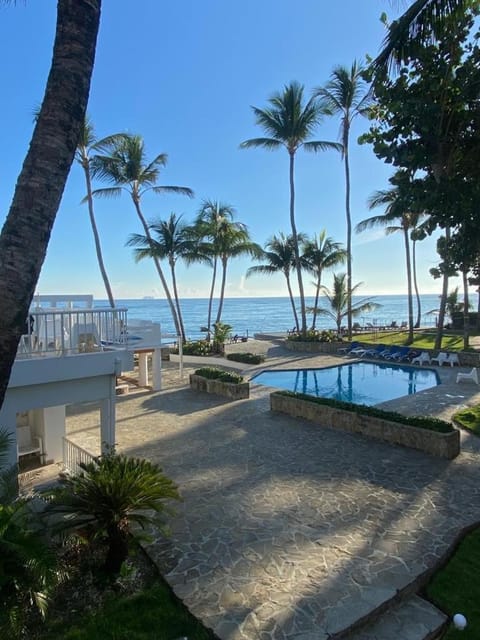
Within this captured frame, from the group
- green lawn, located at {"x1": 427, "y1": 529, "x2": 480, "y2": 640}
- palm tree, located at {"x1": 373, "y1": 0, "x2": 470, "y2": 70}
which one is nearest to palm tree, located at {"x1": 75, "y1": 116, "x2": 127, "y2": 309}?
palm tree, located at {"x1": 373, "y1": 0, "x2": 470, "y2": 70}

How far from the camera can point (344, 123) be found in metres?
23.7

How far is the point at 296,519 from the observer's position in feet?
19.2

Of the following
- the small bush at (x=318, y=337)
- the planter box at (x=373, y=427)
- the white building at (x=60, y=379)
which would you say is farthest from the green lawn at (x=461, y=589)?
the small bush at (x=318, y=337)

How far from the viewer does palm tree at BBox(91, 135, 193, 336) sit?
2119cm

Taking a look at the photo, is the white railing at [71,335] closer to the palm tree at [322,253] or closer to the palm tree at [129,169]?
the palm tree at [129,169]

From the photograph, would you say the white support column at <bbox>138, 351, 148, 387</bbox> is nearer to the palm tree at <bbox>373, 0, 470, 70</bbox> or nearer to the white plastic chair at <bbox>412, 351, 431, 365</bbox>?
the palm tree at <bbox>373, 0, 470, 70</bbox>

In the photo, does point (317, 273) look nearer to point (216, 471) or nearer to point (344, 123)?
point (344, 123)

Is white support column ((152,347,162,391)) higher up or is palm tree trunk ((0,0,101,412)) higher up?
palm tree trunk ((0,0,101,412))

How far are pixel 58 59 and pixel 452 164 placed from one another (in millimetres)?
6382

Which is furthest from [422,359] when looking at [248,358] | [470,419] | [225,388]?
[225,388]

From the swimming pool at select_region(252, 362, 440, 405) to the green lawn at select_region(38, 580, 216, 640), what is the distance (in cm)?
1123

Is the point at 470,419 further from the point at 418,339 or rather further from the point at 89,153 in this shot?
the point at 89,153

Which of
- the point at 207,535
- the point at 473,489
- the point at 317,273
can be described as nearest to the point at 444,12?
the point at 473,489

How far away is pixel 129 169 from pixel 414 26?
18553 mm
